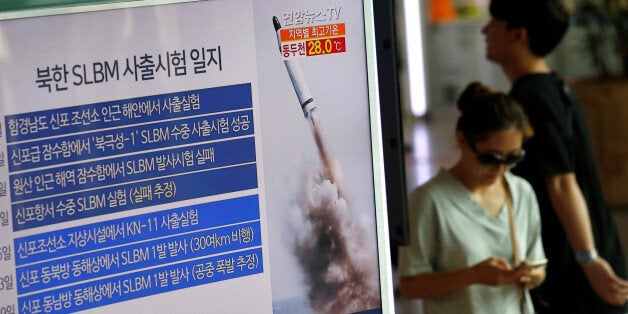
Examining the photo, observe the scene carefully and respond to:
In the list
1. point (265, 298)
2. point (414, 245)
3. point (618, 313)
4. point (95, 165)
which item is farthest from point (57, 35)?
point (618, 313)

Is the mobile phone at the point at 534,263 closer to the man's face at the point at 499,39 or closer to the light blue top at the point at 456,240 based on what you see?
the light blue top at the point at 456,240

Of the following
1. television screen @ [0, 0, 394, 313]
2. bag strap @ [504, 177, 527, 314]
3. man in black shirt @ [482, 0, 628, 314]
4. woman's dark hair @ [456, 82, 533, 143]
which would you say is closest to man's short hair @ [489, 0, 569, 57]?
man in black shirt @ [482, 0, 628, 314]

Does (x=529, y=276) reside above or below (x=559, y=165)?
below

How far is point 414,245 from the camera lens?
7.72ft

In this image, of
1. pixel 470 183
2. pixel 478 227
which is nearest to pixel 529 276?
pixel 478 227

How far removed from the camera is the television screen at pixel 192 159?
4.20ft

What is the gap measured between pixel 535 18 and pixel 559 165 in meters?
0.46

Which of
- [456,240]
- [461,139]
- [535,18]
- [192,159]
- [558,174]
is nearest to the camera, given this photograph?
[192,159]

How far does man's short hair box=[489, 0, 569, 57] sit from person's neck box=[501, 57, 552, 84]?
26mm

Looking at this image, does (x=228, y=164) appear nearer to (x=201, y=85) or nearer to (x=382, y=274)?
(x=201, y=85)

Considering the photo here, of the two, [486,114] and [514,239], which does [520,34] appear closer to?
[486,114]

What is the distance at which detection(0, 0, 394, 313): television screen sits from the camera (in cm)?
128

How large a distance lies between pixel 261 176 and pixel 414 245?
978mm

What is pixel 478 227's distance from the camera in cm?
238
